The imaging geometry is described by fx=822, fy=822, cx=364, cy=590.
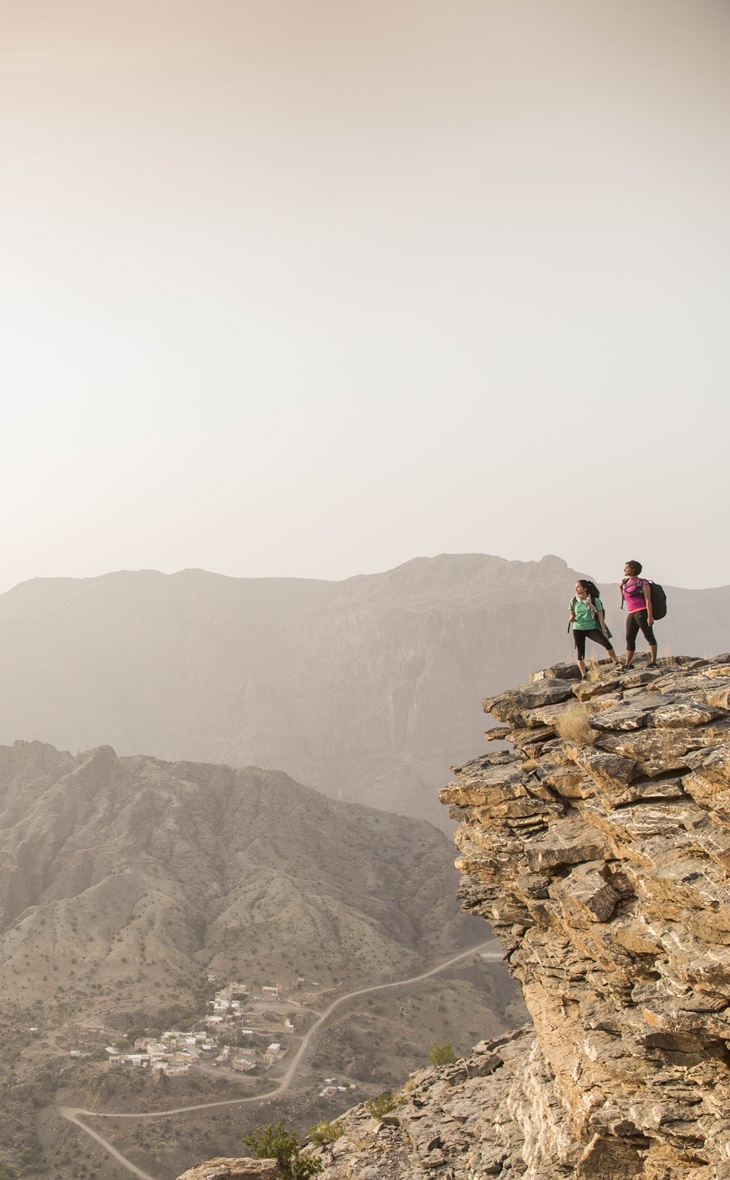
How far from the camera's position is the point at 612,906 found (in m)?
17.0

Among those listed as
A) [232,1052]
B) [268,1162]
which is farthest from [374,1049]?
[268,1162]

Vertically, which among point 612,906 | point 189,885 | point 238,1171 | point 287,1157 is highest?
point 612,906

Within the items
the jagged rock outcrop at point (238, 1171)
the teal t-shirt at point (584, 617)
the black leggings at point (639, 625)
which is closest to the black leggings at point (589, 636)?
the teal t-shirt at point (584, 617)

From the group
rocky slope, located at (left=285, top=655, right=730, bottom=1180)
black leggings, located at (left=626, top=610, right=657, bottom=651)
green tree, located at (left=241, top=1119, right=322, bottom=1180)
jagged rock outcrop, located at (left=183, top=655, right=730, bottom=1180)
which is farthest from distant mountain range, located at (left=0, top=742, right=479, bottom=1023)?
black leggings, located at (left=626, top=610, right=657, bottom=651)

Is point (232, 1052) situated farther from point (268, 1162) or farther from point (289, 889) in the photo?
point (268, 1162)

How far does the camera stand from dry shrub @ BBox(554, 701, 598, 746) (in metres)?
17.9

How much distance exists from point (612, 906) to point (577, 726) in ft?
12.3

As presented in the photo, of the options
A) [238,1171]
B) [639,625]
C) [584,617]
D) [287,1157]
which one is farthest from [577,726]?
[287,1157]

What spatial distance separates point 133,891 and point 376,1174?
67.9 meters

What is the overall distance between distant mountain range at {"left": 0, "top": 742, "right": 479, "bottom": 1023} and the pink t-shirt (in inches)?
2560

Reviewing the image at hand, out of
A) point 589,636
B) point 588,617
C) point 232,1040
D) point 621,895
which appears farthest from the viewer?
point 232,1040

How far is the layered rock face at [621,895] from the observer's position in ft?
47.8

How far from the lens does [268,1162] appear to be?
26.7 m

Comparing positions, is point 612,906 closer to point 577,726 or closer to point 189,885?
point 577,726
